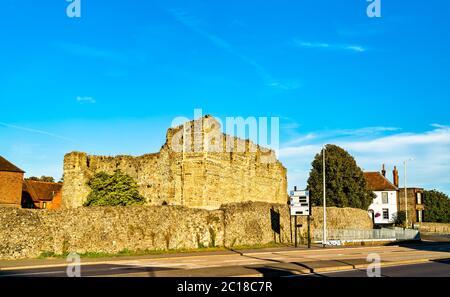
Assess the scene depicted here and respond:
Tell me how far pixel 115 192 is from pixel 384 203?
51.3 meters

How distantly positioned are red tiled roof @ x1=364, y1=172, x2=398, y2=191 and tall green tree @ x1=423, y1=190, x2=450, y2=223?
1365 centimetres

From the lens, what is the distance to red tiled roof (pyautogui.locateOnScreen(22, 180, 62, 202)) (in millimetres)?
74750

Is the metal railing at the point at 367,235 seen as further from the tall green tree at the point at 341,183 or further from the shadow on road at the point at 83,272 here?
the shadow on road at the point at 83,272

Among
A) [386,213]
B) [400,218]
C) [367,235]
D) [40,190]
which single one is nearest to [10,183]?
[40,190]

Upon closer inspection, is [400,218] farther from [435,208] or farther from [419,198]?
[435,208]

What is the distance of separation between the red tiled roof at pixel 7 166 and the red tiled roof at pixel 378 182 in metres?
52.3

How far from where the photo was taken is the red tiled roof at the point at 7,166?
61.6 meters

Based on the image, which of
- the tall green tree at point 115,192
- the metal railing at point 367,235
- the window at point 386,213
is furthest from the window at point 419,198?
the tall green tree at point 115,192

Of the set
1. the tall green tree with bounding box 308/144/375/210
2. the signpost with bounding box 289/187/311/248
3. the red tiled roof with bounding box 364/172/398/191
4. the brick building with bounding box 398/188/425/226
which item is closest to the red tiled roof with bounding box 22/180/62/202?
the tall green tree with bounding box 308/144/375/210

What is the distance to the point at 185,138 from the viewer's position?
141ft

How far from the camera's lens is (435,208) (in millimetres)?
92938

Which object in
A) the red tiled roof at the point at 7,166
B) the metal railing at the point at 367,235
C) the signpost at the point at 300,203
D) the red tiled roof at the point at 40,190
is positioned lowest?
the metal railing at the point at 367,235
